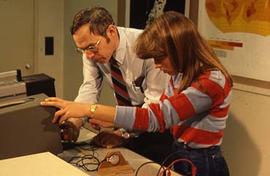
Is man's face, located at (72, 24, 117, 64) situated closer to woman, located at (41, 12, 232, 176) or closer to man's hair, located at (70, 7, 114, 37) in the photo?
man's hair, located at (70, 7, 114, 37)

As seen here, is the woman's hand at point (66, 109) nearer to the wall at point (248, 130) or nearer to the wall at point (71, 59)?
the wall at point (248, 130)

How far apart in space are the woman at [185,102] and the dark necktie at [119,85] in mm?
433

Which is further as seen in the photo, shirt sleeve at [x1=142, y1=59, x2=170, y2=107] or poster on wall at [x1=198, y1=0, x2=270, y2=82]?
poster on wall at [x1=198, y1=0, x2=270, y2=82]

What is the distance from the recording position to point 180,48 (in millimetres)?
1575

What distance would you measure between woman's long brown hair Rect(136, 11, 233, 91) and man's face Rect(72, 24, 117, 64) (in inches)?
12.2

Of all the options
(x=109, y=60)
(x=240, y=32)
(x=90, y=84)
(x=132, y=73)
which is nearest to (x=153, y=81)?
(x=132, y=73)

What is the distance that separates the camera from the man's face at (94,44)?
6.07 feet

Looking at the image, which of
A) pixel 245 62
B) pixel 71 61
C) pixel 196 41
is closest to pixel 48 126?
pixel 196 41

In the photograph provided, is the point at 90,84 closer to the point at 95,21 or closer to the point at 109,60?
the point at 109,60

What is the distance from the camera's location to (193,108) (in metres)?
1.56

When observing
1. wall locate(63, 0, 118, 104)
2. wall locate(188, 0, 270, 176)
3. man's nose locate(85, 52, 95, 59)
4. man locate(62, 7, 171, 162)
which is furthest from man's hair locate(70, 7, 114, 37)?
wall locate(63, 0, 118, 104)

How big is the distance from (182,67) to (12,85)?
71 cm

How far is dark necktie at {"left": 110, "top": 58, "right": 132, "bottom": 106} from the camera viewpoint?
2059 mm

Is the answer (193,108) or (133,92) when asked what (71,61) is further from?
(193,108)
